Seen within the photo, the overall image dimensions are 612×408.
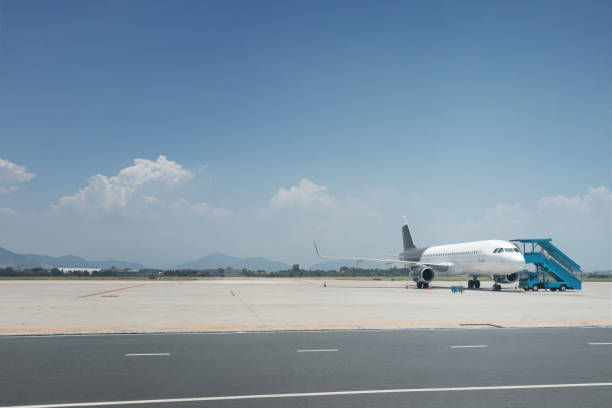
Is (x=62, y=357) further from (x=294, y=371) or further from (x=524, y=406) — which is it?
(x=524, y=406)

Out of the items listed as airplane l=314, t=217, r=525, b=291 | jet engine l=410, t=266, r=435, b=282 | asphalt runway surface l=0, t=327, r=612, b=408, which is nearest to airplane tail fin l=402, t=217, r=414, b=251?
airplane l=314, t=217, r=525, b=291

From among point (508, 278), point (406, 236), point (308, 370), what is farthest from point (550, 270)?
point (308, 370)

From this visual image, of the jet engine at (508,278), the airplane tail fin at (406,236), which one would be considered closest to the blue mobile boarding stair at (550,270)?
the jet engine at (508,278)

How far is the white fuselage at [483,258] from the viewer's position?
3875cm

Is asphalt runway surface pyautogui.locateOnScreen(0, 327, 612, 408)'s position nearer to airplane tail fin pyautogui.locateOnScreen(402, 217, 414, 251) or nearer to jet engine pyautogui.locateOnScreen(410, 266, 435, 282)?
jet engine pyautogui.locateOnScreen(410, 266, 435, 282)

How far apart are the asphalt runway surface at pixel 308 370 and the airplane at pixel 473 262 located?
27.0 m

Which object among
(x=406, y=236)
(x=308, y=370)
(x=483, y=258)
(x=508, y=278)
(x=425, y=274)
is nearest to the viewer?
(x=308, y=370)

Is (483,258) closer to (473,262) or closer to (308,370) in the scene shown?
(473,262)

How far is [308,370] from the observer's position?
870 cm

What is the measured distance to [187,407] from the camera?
633cm

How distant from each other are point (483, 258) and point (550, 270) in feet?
18.7

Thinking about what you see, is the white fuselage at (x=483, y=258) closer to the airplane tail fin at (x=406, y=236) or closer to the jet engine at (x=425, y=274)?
the jet engine at (x=425, y=274)

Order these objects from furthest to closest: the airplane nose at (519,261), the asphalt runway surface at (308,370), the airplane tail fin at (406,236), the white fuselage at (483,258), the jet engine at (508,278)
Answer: the airplane tail fin at (406,236) → the jet engine at (508,278) → the white fuselage at (483,258) → the airplane nose at (519,261) → the asphalt runway surface at (308,370)

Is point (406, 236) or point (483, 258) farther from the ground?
point (406, 236)
